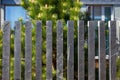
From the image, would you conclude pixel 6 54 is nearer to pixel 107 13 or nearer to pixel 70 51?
pixel 70 51

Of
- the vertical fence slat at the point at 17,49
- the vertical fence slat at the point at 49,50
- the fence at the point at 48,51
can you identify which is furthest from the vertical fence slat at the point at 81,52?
the vertical fence slat at the point at 17,49

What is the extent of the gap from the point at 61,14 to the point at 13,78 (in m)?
1.08

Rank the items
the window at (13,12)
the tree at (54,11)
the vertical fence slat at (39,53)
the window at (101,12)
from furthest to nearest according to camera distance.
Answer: the window at (101,12) < the window at (13,12) < the tree at (54,11) < the vertical fence slat at (39,53)

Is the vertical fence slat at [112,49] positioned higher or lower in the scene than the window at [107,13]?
lower

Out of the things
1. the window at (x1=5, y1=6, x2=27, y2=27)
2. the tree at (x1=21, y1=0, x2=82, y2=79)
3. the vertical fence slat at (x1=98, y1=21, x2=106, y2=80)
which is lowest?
the vertical fence slat at (x1=98, y1=21, x2=106, y2=80)

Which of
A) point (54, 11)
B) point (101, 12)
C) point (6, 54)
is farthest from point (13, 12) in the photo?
point (6, 54)

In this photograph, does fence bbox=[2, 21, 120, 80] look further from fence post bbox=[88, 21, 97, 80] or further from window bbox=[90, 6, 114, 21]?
window bbox=[90, 6, 114, 21]

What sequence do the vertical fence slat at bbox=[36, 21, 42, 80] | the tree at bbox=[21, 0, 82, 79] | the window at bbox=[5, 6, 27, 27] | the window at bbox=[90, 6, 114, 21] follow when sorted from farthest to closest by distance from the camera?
the window at bbox=[90, 6, 114, 21]
the window at bbox=[5, 6, 27, 27]
the tree at bbox=[21, 0, 82, 79]
the vertical fence slat at bbox=[36, 21, 42, 80]

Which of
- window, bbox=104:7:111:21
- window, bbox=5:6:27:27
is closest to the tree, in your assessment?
window, bbox=5:6:27:27

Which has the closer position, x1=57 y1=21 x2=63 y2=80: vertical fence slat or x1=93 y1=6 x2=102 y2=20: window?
x1=57 y1=21 x2=63 y2=80: vertical fence slat

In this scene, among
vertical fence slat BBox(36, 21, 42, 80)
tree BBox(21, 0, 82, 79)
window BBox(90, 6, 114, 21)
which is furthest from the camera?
window BBox(90, 6, 114, 21)

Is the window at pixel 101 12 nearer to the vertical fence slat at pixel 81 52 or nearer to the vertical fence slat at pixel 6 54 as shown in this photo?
the vertical fence slat at pixel 81 52

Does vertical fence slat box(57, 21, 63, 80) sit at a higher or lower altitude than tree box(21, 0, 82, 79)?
lower

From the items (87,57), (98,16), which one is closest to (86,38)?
(87,57)
